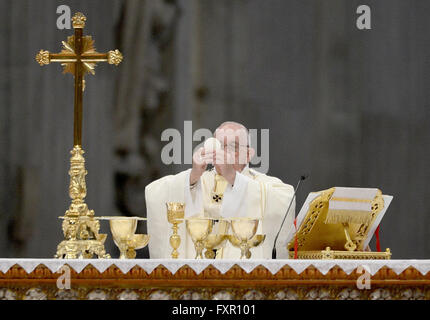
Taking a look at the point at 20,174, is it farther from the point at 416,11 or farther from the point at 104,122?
the point at 416,11

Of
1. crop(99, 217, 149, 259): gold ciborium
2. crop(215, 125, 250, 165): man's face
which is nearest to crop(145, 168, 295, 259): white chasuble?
crop(215, 125, 250, 165): man's face

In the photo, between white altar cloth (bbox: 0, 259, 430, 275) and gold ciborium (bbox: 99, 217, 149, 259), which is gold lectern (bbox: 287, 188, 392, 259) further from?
gold ciborium (bbox: 99, 217, 149, 259)

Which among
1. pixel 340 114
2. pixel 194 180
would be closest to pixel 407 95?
pixel 340 114

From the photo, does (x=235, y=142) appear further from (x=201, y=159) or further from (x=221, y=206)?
(x=201, y=159)

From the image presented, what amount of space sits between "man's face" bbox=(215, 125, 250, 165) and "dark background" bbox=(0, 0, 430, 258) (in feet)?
4.80

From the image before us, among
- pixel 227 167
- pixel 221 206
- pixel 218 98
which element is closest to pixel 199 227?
pixel 227 167

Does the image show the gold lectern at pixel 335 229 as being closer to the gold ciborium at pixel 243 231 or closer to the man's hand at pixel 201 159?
the gold ciborium at pixel 243 231

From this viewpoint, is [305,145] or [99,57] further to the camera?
[305,145]

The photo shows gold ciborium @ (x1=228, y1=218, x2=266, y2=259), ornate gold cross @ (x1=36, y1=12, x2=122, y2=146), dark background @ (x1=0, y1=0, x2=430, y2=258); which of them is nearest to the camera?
gold ciborium @ (x1=228, y1=218, x2=266, y2=259)

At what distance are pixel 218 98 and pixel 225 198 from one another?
2.16 metres

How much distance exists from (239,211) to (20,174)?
2.54m

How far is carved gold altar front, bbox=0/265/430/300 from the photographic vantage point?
3.34 meters

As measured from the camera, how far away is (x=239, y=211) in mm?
4844

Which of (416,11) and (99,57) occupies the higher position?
(416,11)
